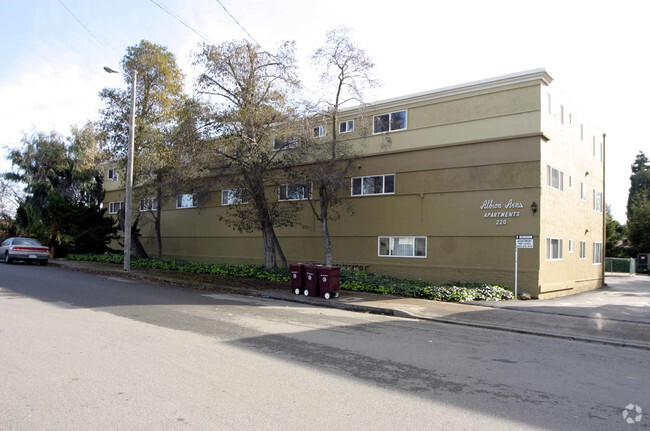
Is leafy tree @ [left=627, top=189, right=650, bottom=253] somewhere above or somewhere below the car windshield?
above

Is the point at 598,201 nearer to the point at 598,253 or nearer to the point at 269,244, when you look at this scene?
the point at 598,253

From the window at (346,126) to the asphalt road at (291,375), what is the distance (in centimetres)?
1252

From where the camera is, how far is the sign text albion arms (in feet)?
55.2

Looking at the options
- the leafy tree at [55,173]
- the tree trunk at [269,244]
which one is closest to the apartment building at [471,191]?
the tree trunk at [269,244]

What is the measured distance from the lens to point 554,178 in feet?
59.8

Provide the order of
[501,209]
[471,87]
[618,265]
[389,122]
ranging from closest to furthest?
[501,209] < [471,87] < [389,122] < [618,265]

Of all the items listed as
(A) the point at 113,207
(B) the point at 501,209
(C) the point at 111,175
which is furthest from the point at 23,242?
(B) the point at 501,209

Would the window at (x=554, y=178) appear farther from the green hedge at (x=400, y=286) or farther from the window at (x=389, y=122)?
the window at (x=389, y=122)

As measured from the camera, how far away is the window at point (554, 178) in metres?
17.5

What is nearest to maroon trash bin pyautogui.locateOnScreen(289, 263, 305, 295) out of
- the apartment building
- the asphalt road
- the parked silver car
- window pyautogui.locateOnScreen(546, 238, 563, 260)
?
the apartment building

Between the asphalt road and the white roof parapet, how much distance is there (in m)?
10.7

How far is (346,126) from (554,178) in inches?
357

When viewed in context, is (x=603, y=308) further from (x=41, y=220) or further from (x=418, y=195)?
(x=41, y=220)

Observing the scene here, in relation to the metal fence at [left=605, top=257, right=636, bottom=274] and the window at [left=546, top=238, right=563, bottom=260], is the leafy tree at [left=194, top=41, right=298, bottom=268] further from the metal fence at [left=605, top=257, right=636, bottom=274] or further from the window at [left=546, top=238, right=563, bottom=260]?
the metal fence at [left=605, top=257, right=636, bottom=274]
